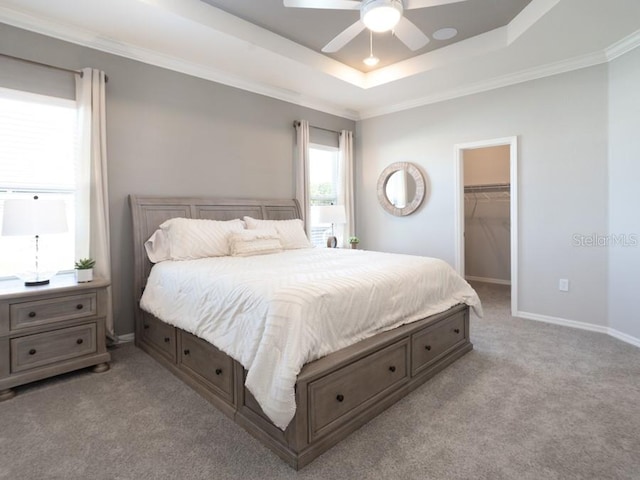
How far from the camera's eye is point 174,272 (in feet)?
9.32

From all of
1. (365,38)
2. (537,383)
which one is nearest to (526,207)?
(537,383)

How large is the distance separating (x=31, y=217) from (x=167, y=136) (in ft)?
5.10

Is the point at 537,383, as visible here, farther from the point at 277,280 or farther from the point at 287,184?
the point at 287,184

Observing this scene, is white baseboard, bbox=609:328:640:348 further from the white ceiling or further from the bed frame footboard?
the white ceiling

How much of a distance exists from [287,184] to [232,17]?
2062mm

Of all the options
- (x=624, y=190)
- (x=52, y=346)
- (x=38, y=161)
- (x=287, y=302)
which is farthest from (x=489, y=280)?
(x=38, y=161)

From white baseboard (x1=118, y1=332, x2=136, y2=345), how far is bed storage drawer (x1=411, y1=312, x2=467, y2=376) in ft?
8.73

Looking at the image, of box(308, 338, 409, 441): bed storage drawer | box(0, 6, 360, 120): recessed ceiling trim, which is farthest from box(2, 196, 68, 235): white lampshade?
box(308, 338, 409, 441): bed storage drawer

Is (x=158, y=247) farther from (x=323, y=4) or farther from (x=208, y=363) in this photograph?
Result: (x=323, y=4)

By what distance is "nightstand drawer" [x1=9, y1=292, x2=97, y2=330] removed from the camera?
2.46 meters

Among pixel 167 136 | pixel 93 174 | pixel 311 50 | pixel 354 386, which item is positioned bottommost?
pixel 354 386

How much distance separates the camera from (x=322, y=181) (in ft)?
18.0
